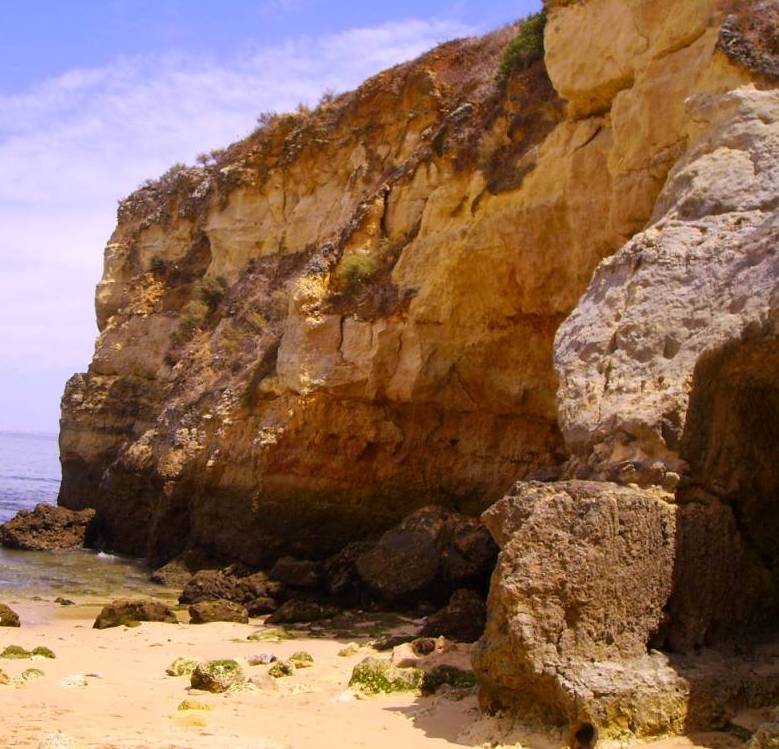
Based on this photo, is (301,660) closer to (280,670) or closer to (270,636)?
(280,670)

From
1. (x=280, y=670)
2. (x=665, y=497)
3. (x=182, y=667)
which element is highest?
(x=665, y=497)

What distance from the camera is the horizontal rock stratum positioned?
5.87m

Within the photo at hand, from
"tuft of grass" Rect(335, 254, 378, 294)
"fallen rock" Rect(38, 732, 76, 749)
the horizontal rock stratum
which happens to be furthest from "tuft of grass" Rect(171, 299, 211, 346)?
"fallen rock" Rect(38, 732, 76, 749)

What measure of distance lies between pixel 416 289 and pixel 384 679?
27.2 ft

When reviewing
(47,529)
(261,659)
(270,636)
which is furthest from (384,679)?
(47,529)

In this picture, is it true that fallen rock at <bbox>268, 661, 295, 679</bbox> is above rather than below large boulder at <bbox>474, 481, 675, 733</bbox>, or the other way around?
below

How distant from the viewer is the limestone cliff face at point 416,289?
1118 centimetres

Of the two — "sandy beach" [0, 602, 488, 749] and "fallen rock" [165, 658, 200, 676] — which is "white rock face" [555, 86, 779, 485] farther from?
"fallen rock" [165, 658, 200, 676]

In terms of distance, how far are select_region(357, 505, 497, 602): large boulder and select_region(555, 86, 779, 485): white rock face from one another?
16.2ft

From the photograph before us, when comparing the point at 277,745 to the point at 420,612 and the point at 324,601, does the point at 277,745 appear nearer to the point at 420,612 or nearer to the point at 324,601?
the point at 420,612

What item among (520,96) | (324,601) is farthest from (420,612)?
(520,96)

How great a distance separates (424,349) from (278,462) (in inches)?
124

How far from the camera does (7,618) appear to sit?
36.3 feet

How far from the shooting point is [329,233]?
20.9 meters
